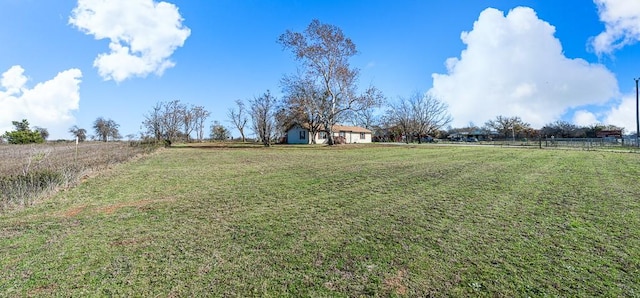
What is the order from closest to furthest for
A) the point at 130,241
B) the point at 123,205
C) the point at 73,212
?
the point at 130,241, the point at 73,212, the point at 123,205

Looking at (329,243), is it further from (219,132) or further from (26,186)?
(219,132)

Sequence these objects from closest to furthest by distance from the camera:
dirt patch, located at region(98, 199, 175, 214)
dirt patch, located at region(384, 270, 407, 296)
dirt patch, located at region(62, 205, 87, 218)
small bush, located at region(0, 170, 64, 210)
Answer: dirt patch, located at region(384, 270, 407, 296) → dirt patch, located at region(62, 205, 87, 218) → dirt patch, located at region(98, 199, 175, 214) → small bush, located at region(0, 170, 64, 210)

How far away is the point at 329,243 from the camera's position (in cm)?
367

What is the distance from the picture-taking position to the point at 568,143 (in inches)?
1123

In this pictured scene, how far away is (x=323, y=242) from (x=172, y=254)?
5.84 ft

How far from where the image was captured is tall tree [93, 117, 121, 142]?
185 ft

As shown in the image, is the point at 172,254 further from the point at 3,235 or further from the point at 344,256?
the point at 3,235

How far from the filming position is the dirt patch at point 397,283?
103 inches

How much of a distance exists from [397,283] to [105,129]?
68.6 m

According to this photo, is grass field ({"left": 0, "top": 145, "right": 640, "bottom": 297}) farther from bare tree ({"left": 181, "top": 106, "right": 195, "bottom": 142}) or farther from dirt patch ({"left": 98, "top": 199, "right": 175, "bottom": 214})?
bare tree ({"left": 181, "top": 106, "right": 195, "bottom": 142})

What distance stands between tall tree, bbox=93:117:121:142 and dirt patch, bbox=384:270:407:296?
67.2m

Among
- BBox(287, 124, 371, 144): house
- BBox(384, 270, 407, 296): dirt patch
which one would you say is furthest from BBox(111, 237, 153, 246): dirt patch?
BBox(287, 124, 371, 144): house

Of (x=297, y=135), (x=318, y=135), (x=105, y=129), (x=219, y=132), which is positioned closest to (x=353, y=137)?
(x=318, y=135)

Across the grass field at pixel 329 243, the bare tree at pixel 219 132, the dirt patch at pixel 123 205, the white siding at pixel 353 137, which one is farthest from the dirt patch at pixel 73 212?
the bare tree at pixel 219 132
